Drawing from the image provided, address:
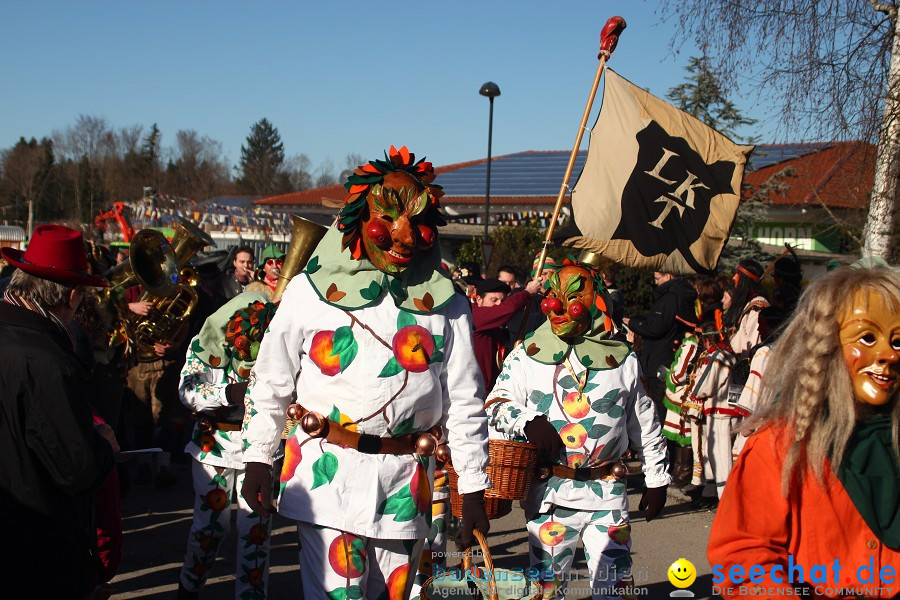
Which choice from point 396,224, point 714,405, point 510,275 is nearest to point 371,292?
point 396,224

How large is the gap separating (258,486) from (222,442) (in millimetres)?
1633

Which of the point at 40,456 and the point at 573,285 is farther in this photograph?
the point at 573,285

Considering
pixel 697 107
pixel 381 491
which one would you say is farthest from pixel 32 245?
pixel 697 107

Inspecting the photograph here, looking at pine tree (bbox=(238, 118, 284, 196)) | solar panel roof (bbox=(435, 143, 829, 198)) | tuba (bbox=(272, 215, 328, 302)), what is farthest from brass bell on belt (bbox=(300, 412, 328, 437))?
pine tree (bbox=(238, 118, 284, 196))

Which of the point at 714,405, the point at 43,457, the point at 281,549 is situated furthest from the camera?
the point at 714,405

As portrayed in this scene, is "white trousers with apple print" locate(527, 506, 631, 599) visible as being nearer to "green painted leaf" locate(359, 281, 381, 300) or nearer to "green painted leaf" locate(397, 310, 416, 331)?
"green painted leaf" locate(397, 310, 416, 331)

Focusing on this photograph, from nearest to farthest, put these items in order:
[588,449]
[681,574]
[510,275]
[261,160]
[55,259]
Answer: [55,259]
[681,574]
[588,449]
[510,275]
[261,160]

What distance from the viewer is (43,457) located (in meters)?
2.89

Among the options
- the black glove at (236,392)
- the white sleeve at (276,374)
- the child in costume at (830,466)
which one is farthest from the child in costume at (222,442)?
the child in costume at (830,466)

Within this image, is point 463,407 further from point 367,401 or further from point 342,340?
point 342,340

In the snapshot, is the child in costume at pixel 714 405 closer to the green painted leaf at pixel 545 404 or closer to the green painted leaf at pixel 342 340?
the green painted leaf at pixel 545 404

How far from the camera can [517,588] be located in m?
3.59

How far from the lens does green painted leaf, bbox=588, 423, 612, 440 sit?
441cm

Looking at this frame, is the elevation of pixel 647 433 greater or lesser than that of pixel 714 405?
greater
